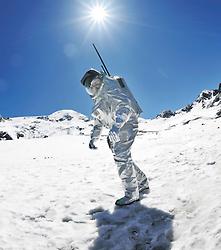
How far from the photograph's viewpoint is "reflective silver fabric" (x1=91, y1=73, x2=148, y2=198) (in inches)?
303

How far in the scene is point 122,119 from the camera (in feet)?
25.2

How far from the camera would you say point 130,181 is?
25.2 feet

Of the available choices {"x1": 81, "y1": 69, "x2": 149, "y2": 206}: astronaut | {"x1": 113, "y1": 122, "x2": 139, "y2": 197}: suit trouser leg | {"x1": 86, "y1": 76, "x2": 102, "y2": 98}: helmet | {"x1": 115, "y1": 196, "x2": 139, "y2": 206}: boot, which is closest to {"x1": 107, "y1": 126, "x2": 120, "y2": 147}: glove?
{"x1": 81, "y1": 69, "x2": 149, "y2": 206}: astronaut

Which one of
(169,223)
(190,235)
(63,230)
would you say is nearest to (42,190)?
(63,230)

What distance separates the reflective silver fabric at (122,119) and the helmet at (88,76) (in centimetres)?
27

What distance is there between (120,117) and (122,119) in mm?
65

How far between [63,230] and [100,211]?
126 cm

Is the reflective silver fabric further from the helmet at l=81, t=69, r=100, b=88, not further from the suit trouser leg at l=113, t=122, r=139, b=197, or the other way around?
the helmet at l=81, t=69, r=100, b=88

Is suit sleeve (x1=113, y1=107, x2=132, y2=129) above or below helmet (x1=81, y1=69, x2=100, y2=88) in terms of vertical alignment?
below

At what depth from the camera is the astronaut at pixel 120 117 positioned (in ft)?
25.2

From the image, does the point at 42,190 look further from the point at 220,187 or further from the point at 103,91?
the point at 220,187

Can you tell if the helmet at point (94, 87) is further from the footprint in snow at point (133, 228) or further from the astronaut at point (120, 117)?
the footprint in snow at point (133, 228)

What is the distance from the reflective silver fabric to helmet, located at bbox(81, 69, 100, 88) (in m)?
0.27

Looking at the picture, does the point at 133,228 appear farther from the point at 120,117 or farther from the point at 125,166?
the point at 120,117
